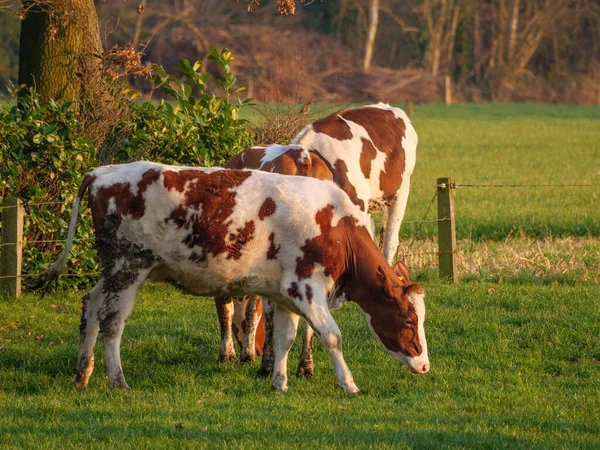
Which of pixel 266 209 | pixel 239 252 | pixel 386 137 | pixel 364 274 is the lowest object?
pixel 364 274

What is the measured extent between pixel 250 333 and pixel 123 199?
2.18 m

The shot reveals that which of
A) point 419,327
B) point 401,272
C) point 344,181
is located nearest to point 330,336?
point 419,327

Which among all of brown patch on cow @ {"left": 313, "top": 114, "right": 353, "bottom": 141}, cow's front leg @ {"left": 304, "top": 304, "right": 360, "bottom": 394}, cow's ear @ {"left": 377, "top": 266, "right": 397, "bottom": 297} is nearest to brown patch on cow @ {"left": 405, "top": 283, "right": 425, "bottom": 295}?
cow's ear @ {"left": 377, "top": 266, "right": 397, "bottom": 297}

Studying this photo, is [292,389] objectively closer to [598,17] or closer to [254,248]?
[254,248]

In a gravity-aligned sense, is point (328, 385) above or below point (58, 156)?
below

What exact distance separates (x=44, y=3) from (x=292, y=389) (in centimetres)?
672

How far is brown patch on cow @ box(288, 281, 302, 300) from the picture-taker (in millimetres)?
8852

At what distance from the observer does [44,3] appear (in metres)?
13.3

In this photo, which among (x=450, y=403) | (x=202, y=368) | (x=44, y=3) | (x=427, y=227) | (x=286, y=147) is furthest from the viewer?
(x=427, y=227)

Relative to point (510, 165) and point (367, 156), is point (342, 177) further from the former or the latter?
point (510, 165)

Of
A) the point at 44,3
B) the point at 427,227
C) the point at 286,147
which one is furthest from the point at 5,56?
the point at 286,147

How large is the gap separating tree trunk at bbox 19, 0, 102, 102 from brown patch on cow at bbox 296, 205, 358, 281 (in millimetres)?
5959

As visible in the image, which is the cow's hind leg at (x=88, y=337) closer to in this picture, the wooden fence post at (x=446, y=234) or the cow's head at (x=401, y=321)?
the cow's head at (x=401, y=321)

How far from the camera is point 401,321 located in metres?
9.07
